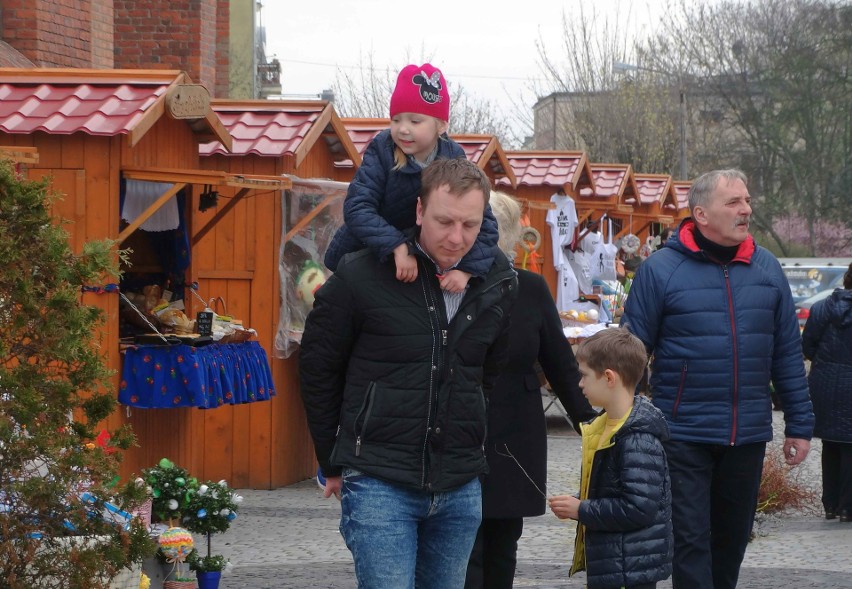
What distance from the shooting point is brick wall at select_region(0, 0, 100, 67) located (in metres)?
13.6

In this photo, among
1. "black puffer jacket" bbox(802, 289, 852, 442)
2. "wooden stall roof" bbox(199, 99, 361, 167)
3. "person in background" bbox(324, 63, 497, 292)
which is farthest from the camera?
"wooden stall roof" bbox(199, 99, 361, 167)

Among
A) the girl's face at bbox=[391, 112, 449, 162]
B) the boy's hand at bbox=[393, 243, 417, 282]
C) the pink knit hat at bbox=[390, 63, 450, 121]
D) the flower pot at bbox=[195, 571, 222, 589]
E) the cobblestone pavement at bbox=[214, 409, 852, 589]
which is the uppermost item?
the pink knit hat at bbox=[390, 63, 450, 121]

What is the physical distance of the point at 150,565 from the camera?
21.1 ft

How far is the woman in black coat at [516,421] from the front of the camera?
4.98m

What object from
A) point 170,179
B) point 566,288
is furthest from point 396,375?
point 566,288

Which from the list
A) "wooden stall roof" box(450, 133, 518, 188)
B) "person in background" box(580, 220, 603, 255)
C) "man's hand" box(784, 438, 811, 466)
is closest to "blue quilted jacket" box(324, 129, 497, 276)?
"man's hand" box(784, 438, 811, 466)

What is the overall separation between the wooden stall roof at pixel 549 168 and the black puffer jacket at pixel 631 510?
41.2 ft

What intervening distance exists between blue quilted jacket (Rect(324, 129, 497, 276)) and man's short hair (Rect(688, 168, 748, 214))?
1583 millimetres

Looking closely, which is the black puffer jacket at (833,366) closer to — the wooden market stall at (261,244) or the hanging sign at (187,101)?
the wooden market stall at (261,244)

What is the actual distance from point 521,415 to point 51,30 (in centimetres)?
1027

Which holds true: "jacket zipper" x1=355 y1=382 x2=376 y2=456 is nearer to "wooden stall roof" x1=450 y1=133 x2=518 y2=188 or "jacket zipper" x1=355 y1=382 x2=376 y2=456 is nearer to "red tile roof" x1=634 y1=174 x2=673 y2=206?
"wooden stall roof" x1=450 y1=133 x2=518 y2=188

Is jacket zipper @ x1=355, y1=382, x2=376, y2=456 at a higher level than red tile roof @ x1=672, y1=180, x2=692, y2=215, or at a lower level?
Result: lower

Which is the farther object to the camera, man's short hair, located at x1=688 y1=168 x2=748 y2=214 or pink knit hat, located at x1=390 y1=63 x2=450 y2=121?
man's short hair, located at x1=688 y1=168 x2=748 y2=214

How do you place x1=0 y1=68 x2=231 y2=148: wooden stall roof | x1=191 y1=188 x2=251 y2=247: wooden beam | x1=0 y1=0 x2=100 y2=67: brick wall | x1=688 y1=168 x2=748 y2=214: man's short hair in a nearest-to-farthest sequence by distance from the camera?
x1=688 y1=168 x2=748 y2=214: man's short hair < x1=0 y1=68 x2=231 y2=148: wooden stall roof < x1=191 y1=188 x2=251 y2=247: wooden beam < x1=0 y1=0 x2=100 y2=67: brick wall
